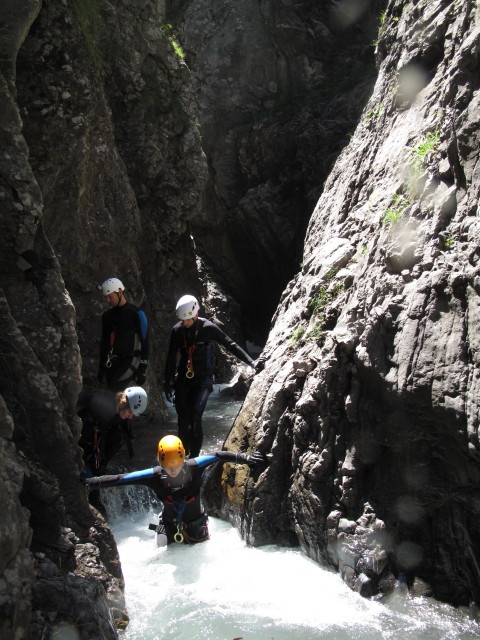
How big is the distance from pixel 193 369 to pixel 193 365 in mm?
54

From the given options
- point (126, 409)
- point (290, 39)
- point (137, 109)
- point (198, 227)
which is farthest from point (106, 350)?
point (290, 39)

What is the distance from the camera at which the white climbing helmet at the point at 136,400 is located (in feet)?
23.0

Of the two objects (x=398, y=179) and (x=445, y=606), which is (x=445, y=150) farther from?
(x=445, y=606)

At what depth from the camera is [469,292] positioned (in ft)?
17.0

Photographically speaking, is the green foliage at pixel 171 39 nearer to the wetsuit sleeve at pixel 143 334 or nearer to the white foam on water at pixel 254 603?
the wetsuit sleeve at pixel 143 334

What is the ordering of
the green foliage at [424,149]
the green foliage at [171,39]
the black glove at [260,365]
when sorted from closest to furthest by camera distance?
1. the green foliage at [424,149]
2. the black glove at [260,365]
3. the green foliage at [171,39]

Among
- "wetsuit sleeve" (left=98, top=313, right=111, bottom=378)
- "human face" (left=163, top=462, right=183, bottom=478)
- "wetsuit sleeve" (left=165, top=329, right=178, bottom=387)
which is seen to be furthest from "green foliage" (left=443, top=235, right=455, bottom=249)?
"wetsuit sleeve" (left=98, top=313, right=111, bottom=378)

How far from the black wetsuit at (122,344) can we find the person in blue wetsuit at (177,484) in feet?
4.53

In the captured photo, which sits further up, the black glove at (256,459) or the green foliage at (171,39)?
the green foliage at (171,39)

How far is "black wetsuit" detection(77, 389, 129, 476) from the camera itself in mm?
7469

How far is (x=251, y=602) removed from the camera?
18.9 ft

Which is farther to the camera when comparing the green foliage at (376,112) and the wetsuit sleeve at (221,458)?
the green foliage at (376,112)

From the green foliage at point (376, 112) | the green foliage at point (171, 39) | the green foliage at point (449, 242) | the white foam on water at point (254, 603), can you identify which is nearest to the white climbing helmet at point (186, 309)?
the white foam on water at point (254, 603)

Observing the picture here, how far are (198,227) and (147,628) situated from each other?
64.1 feet
